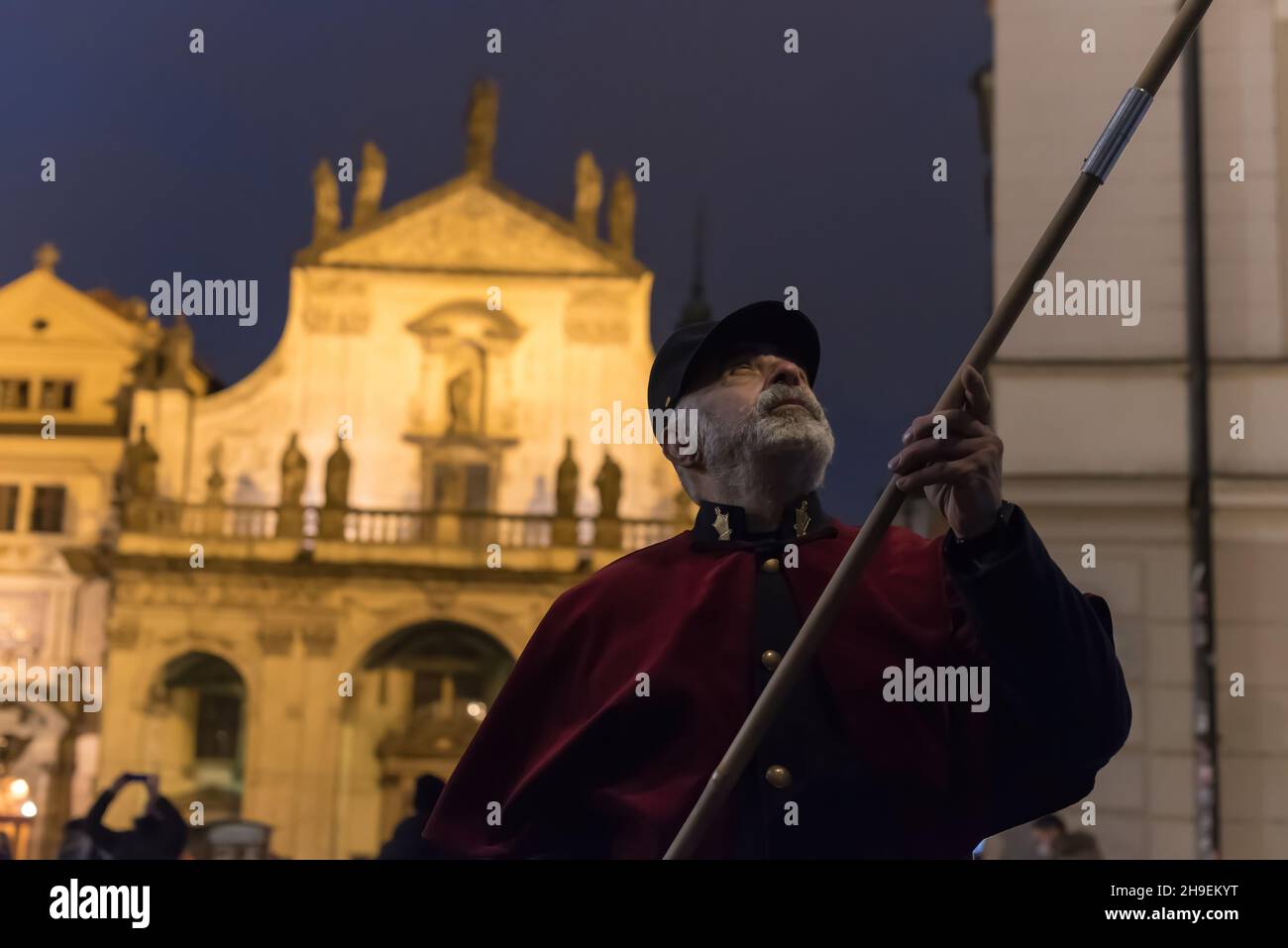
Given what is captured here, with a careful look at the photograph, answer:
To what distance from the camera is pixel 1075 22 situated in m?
5.36

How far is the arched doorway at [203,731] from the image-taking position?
545 centimetres

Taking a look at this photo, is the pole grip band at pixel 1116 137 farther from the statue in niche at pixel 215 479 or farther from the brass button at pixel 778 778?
the statue in niche at pixel 215 479

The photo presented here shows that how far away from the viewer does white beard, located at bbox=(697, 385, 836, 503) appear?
7.27 feet

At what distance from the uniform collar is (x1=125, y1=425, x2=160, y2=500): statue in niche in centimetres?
400

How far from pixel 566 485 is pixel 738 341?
3.42 metres

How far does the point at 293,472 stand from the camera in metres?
5.77

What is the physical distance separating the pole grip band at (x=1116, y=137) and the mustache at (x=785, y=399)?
48 cm

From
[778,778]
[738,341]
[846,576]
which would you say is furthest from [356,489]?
[846,576]

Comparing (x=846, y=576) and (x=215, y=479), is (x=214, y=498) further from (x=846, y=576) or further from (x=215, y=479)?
(x=846, y=576)

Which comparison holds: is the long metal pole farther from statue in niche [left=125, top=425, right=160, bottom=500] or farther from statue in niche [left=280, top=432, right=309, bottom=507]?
statue in niche [left=125, top=425, right=160, bottom=500]

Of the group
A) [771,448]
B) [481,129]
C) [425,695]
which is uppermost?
[481,129]

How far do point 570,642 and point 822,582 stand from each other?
37cm

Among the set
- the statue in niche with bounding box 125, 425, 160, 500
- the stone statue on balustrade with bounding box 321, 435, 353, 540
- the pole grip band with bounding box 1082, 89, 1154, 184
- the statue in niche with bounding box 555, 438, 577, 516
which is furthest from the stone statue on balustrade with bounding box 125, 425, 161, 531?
the pole grip band with bounding box 1082, 89, 1154, 184
